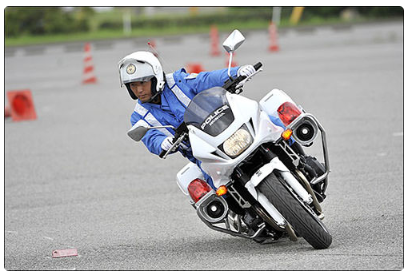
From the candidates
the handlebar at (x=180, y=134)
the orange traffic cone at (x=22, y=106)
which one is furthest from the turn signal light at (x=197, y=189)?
the orange traffic cone at (x=22, y=106)

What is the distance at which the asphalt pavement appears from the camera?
21.9ft

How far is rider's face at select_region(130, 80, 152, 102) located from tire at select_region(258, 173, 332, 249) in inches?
56.0

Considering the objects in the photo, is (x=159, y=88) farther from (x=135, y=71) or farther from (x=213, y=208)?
(x=213, y=208)

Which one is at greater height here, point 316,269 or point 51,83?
point 316,269

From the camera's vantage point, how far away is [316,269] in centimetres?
575

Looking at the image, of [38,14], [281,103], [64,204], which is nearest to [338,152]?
[64,204]

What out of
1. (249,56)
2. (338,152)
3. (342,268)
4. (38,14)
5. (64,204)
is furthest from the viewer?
(38,14)

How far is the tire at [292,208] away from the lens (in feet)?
20.0

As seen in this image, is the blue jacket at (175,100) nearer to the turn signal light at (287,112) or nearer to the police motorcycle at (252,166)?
the police motorcycle at (252,166)

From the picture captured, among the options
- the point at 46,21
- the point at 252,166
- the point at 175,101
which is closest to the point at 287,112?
the point at 252,166

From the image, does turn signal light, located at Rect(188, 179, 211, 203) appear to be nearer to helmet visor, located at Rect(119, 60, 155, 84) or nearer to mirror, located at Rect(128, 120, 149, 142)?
mirror, located at Rect(128, 120, 149, 142)

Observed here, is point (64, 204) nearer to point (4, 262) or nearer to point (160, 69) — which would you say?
point (4, 262)

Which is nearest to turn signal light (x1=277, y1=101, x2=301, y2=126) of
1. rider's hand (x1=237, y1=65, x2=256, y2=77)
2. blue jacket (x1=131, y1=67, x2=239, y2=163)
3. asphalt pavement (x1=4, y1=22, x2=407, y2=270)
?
rider's hand (x1=237, y1=65, x2=256, y2=77)

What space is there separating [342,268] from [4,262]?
3052mm
